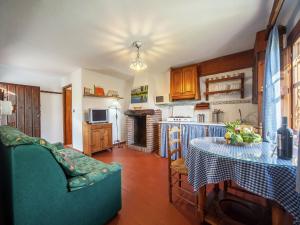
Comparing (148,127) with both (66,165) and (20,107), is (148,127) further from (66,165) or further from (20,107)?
(20,107)

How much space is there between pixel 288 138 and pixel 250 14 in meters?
1.65

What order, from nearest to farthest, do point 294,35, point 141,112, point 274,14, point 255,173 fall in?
point 255,173 < point 274,14 < point 294,35 < point 141,112

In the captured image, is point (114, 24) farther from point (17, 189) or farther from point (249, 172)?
point (249, 172)

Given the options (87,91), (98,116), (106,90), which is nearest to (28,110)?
(87,91)

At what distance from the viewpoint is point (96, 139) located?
12.9 feet

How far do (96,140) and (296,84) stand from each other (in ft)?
13.3

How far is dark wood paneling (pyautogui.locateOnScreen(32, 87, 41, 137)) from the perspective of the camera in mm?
4145

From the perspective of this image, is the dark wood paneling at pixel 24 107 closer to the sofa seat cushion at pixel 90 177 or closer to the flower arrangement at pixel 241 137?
the sofa seat cushion at pixel 90 177

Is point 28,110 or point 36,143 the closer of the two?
point 36,143

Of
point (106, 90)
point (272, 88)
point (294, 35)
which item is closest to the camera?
point (294, 35)

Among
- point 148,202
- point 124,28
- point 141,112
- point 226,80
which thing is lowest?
point 148,202

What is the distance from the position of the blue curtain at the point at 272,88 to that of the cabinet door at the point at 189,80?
1.75m

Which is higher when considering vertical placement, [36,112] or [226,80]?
[226,80]

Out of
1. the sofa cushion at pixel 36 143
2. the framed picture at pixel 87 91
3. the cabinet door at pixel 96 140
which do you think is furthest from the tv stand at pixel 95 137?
the sofa cushion at pixel 36 143
